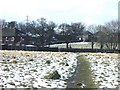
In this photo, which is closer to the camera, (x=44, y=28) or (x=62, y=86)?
(x=62, y=86)

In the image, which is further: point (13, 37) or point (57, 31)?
point (57, 31)

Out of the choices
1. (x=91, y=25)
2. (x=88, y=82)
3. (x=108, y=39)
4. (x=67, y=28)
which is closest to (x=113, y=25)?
(x=108, y=39)

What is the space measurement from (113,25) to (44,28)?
26482 millimetres

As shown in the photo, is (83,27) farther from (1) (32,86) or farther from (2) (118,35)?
A: (1) (32,86)

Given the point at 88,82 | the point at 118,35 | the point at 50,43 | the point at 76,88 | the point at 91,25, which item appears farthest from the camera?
the point at 91,25

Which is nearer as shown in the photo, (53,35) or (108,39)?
(108,39)

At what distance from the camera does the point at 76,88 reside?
13.1m

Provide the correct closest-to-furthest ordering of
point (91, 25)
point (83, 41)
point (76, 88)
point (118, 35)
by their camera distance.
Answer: point (76, 88) < point (118, 35) < point (83, 41) < point (91, 25)

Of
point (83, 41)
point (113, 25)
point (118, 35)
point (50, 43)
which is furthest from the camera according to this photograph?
point (83, 41)

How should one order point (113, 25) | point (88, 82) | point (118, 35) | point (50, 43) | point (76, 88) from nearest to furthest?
point (76, 88) < point (88, 82) < point (118, 35) < point (113, 25) < point (50, 43)

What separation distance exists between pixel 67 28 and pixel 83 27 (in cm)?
947

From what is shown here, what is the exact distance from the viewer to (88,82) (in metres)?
15.0

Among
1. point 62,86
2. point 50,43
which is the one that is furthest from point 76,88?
point 50,43

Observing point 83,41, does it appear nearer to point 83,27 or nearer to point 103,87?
point 83,27
